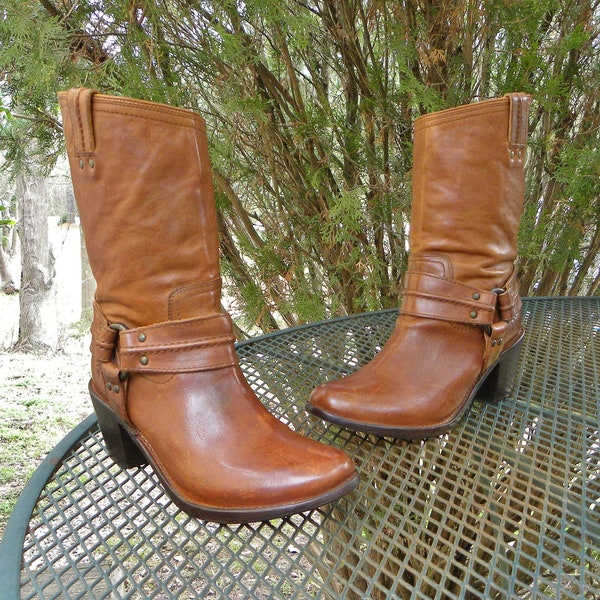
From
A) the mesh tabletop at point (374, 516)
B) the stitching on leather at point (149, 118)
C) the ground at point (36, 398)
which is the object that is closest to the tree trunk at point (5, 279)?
the ground at point (36, 398)

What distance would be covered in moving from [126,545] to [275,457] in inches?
6.0

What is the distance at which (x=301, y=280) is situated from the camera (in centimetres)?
110

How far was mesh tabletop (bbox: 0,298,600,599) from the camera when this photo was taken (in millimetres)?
397

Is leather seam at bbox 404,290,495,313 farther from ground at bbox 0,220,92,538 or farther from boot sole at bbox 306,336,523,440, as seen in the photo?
ground at bbox 0,220,92,538

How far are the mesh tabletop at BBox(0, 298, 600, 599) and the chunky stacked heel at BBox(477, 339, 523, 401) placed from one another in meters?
0.01

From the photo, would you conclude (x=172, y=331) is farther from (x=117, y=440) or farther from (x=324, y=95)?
(x=324, y=95)

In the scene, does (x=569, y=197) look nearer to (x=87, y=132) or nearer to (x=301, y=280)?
(x=301, y=280)

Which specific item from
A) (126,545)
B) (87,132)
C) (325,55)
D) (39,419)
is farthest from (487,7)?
(39,419)

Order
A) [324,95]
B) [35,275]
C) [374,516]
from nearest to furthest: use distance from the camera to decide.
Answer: [374,516]
[324,95]
[35,275]

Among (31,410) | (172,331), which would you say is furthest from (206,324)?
(31,410)

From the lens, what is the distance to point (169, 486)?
1.53ft

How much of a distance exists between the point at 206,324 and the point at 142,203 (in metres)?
0.14

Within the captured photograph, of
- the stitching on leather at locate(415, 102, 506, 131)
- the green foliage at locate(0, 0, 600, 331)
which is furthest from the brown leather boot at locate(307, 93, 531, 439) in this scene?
the green foliage at locate(0, 0, 600, 331)

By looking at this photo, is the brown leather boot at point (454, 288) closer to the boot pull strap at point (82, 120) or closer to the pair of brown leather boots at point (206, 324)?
the pair of brown leather boots at point (206, 324)
